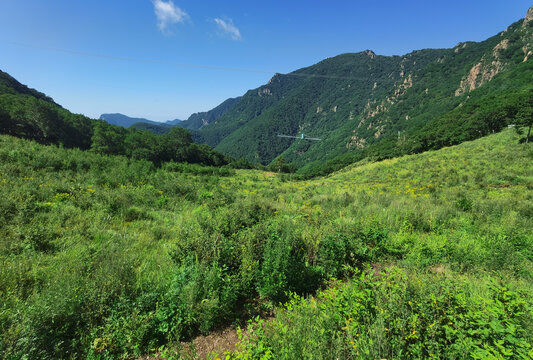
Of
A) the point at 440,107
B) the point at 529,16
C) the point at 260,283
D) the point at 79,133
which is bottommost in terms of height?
→ the point at 260,283

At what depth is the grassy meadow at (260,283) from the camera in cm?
215

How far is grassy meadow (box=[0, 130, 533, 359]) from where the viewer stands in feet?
7.06

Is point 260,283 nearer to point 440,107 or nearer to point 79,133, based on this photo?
point 79,133

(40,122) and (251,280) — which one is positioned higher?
(40,122)

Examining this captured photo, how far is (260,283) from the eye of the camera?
11.5 feet

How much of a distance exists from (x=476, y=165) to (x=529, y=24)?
583 ft

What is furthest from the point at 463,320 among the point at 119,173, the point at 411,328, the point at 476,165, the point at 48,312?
the point at 476,165

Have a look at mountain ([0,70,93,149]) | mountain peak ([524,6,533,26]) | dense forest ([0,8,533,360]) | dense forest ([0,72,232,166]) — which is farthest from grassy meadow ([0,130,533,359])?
mountain peak ([524,6,533,26])

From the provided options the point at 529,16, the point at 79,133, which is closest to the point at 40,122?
the point at 79,133

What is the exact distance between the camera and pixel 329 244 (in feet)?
14.4

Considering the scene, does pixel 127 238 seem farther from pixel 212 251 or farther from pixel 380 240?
pixel 380 240

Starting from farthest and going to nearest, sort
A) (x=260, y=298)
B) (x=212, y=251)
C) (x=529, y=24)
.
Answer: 1. (x=529, y=24)
2. (x=212, y=251)
3. (x=260, y=298)

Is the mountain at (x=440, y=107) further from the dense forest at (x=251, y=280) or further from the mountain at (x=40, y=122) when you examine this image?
the mountain at (x=40, y=122)

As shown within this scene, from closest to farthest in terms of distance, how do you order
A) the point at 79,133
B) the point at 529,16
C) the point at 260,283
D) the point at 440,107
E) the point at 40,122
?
the point at 260,283 < the point at 40,122 < the point at 79,133 < the point at 440,107 < the point at 529,16
